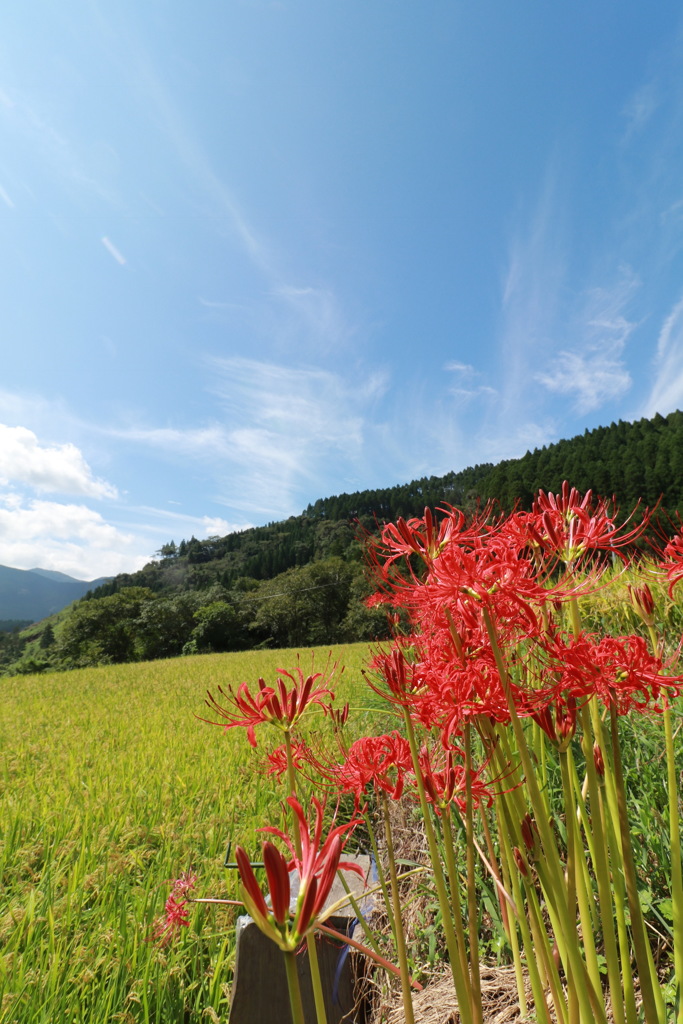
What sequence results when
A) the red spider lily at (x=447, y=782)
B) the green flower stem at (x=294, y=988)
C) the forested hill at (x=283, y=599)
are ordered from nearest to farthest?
the green flower stem at (x=294, y=988), the red spider lily at (x=447, y=782), the forested hill at (x=283, y=599)

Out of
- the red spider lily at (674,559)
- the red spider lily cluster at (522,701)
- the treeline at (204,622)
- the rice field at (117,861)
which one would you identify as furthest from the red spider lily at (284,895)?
the treeline at (204,622)

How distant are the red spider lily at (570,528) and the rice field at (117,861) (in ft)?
3.46

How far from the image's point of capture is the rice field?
1.63 m

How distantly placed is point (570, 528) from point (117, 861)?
2.52m

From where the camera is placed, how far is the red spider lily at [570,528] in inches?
39.8

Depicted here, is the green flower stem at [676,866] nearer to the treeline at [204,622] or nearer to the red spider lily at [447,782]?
the red spider lily at [447,782]

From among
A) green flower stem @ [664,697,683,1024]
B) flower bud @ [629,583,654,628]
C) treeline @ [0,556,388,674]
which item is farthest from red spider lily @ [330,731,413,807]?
treeline @ [0,556,388,674]

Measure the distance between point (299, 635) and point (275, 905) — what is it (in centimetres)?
4201

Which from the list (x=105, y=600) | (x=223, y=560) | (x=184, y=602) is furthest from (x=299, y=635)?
(x=223, y=560)

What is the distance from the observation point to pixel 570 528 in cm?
105

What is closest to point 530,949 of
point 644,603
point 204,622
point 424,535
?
point 644,603

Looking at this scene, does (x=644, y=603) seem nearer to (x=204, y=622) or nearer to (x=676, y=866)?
(x=676, y=866)

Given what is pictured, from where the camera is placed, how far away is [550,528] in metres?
0.99

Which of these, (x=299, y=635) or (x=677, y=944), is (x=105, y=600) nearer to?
(x=299, y=635)
